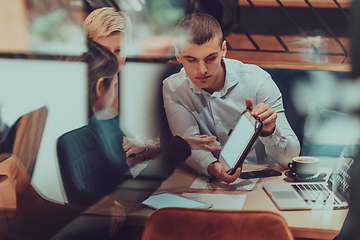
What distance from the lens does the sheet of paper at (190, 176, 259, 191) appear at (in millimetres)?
1467

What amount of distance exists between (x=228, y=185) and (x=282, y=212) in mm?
284

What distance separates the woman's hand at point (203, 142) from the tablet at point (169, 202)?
259mm

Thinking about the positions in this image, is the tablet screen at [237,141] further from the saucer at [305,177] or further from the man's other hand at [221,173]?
the saucer at [305,177]

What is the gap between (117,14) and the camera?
5.01ft

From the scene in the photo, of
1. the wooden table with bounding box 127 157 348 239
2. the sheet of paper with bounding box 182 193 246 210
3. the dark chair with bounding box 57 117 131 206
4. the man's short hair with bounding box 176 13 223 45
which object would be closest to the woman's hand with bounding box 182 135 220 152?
the wooden table with bounding box 127 157 348 239

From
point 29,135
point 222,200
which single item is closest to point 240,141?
point 222,200

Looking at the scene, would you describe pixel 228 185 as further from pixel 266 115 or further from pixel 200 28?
pixel 200 28

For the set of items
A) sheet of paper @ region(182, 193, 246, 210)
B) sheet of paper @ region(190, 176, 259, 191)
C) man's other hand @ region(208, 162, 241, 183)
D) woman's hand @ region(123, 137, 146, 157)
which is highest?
woman's hand @ region(123, 137, 146, 157)

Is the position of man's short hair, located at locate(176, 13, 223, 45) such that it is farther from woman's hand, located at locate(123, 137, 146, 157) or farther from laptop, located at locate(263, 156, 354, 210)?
laptop, located at locate(263, 156, 354, 210)

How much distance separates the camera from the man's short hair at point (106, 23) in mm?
1508

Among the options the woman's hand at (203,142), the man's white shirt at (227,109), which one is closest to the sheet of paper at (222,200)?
the man's white shirt at (227,109)

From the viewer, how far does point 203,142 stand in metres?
1.60

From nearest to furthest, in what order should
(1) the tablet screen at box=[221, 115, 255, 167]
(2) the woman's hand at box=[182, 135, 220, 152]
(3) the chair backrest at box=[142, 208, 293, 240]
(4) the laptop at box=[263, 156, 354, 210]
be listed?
(3) the chair backrest at box=[142, 208, 293, 240]
(4) the laptop at box=[263, 156, 354, 210]
(1) the tablet screen at box=[221, 115, 255, 167]
(2) the woman's hand at box=[182, 135, 220, 152]

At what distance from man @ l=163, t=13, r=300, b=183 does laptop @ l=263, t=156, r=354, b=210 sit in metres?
0.16
